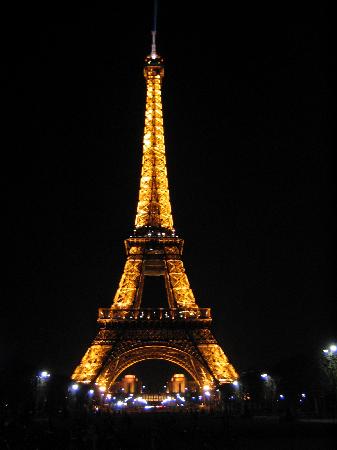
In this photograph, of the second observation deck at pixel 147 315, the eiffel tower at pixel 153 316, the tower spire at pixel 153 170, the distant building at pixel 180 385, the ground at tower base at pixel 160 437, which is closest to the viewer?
the ground at tower base at pixel 160 437

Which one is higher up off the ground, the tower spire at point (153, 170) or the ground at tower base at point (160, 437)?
the tower spire at point (153, 170)

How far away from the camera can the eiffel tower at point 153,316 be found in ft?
143

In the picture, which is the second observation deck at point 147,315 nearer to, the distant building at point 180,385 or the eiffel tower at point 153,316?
the eiffel tower at point 153,316

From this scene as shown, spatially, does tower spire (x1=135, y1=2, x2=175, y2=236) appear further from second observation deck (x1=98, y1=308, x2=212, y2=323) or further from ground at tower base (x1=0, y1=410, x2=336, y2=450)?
ground at tower base (x1=0, y1=410, x2=336, y2=450)

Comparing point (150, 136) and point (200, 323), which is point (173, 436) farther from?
point (150, 136)

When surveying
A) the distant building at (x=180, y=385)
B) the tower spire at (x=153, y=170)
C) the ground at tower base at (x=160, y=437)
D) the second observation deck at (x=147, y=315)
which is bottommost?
the ground at tower base at (x=160, y=437)

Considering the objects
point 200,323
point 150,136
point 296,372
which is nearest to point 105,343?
point 200,323

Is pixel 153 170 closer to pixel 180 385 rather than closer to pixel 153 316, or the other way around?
pixel 153 316

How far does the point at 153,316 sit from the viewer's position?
4641 centimetres

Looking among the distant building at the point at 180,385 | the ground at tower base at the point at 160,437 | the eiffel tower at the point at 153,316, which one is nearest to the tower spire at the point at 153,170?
the eiffel tower at the point at 153,316

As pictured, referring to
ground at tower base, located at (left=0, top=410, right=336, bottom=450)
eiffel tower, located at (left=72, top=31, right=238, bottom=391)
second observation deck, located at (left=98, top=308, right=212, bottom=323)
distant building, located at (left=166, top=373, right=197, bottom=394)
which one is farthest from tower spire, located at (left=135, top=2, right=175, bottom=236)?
distant building, located at (left=166, top=373, right=197, bottom=394)

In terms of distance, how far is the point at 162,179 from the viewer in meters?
52.5

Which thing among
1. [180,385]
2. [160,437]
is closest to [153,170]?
[160,437]

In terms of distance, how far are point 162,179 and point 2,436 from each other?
41484 millimetres
